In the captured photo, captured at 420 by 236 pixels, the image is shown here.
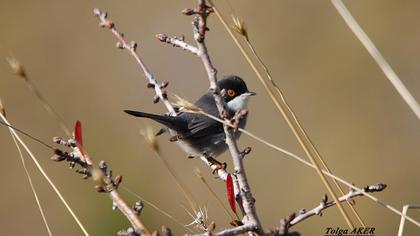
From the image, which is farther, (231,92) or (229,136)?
(231,92)

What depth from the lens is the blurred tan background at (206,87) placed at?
836 centimetres

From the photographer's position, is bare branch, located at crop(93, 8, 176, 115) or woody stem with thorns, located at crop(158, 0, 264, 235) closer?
woody stem with thorns, located at crop(158, 0, 264, 235)

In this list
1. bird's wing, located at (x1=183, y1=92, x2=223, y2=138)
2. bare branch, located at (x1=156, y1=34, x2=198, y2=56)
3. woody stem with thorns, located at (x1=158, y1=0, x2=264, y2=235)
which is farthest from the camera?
bird's wing, located at (x1=183, y1=92, x2=223, y2=138)

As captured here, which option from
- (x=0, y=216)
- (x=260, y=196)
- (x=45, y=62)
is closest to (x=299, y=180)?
(x=260, y=196)

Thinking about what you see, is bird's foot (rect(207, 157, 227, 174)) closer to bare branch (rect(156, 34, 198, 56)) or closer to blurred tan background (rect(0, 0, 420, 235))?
bare branch (rect(156, 34, 198, 56))

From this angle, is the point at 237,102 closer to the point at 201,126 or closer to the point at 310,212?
the point at 201,126

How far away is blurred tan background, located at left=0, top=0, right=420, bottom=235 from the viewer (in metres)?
8.36

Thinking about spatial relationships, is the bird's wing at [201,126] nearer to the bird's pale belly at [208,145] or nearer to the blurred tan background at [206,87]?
the bird's pale belly at [208,145]

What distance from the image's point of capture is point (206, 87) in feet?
31.4

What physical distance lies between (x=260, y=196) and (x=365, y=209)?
135 cm

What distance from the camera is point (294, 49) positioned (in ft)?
32.4

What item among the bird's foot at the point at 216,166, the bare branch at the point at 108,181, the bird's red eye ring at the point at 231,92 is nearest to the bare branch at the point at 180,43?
the bare branch at the point at 108,181

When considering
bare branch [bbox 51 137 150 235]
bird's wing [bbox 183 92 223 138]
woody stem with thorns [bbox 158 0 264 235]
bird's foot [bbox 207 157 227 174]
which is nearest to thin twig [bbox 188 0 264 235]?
woody stem with thorns [bbox 158 0 264 235]

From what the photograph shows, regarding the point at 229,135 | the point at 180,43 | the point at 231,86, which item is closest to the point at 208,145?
the point at 231,86
